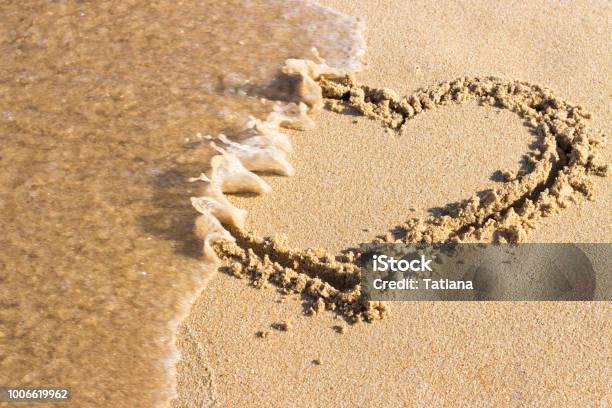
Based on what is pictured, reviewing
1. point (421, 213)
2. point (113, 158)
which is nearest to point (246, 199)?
point (113, 158)

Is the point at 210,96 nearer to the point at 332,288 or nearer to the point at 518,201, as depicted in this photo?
the point at 332,288

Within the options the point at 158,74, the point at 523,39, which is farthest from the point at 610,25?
the point at 158,74

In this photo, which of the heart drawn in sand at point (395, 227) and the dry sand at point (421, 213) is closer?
the dry sand at point (421, 213)

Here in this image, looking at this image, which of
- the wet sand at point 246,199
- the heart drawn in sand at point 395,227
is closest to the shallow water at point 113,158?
the wet sand at point 246,199

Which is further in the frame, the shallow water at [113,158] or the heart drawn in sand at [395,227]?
the heart drawn in sand at [395,227]

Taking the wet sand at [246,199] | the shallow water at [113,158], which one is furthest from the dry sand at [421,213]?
the shallow water at [113,158]

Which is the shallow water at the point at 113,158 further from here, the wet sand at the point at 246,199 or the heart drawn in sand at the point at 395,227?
the heart drawn in sand at the point at 395,227
